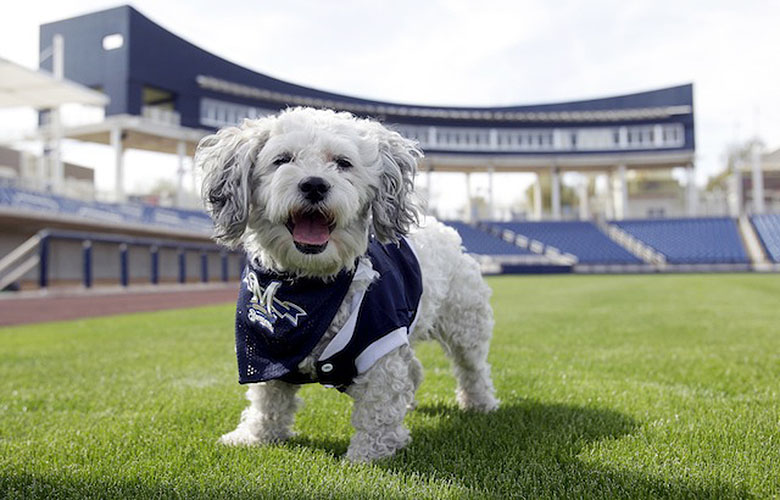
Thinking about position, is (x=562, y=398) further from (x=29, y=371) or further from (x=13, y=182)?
(x=13, y=182)

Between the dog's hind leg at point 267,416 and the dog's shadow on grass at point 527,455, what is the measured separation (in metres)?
0.16

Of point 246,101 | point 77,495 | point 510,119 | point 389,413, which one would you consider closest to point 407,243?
point 389,413

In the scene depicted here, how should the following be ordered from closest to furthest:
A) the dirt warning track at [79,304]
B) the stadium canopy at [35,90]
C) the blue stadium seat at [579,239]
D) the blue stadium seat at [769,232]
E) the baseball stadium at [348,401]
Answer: the baseball stadium at [348,401] → the dirt warning track at [79,304] → the stadium canopy at [35,90] → the blue stadium seat at [769,232] → the blue stadium seat at [579,239]

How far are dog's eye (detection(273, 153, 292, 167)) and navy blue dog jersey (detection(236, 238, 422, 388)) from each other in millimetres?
579

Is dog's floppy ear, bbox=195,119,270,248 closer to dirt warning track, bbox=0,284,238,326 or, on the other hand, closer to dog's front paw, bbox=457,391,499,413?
dog's front paw, bbox=457,391,499,413

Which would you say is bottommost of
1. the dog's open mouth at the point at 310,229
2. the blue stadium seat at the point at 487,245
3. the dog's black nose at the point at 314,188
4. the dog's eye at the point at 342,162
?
the dog's open mouth at the point at 310,229

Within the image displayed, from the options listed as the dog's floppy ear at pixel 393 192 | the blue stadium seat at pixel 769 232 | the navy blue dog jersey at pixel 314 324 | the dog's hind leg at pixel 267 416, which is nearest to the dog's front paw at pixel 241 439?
the dog's hind leg at pixel 267 416

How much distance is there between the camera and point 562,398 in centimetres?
431

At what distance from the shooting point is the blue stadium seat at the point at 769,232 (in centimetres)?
4585

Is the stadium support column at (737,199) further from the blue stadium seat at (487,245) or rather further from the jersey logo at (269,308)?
the jersey logo at (269,308)

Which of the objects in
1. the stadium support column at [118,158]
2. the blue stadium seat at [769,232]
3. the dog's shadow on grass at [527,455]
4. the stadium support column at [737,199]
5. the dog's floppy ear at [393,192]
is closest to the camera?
the dog's shadow on grass at [527,455]

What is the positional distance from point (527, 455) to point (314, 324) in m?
1.23

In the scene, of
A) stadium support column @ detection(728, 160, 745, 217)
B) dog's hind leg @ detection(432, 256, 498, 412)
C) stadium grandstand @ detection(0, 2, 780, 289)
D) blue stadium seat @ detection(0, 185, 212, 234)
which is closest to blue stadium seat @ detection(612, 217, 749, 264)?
stadium grandstand @ detection(0, 2, 780, 289)

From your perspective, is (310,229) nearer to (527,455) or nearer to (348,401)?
(527,455)
